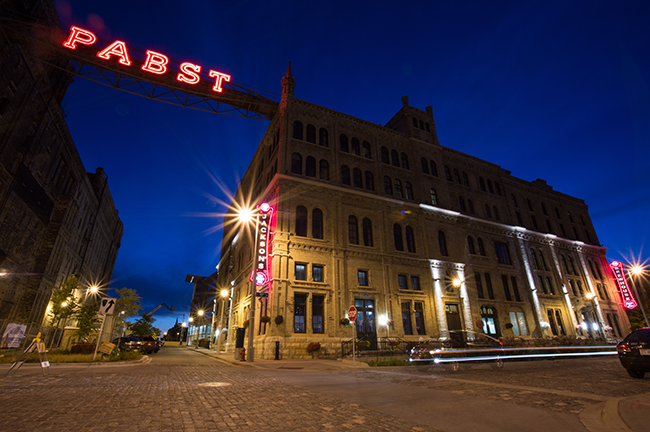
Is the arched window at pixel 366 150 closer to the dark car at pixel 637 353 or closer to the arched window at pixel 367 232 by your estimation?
the arched window at pixel 367 232

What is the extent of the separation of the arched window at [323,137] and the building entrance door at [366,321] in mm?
14613

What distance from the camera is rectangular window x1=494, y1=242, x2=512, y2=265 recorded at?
35375mm

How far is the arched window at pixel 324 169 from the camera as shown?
28.3 metres

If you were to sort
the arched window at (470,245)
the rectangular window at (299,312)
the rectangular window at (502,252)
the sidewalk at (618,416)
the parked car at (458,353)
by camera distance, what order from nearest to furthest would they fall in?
the sidewalk at (618,416), the parked car at (458,353), the rectangular window at (299,312), the arched window at (470,245), the rectangular window at (502,252)

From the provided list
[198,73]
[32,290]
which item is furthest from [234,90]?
[32,290]

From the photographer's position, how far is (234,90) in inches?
1095

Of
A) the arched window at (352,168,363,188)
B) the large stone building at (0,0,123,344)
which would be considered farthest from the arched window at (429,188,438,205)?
the large stone building at (0,0,123,344)

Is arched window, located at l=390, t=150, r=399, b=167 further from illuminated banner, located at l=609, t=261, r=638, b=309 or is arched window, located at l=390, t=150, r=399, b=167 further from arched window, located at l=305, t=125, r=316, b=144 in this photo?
illuminated banner, located at l=609, t=261, r=638, b=309

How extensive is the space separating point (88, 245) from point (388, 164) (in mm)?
38078

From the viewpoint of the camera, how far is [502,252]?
3591 centimetres

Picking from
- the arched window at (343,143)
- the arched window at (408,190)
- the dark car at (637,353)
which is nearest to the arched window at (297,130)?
the arched window at (343,143)

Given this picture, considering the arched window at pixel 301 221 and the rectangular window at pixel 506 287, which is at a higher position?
the arched window at pixel 301 221

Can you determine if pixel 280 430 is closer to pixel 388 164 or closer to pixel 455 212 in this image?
pixel 388 164

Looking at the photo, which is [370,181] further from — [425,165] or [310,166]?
[425,165]
